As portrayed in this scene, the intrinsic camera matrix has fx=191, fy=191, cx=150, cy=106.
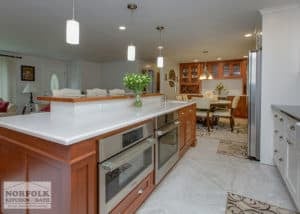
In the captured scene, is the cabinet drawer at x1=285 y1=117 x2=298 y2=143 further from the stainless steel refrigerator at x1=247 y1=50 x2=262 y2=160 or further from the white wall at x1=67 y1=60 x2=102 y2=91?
the white wall at x1=67 y1=60 x2=102 y2=91

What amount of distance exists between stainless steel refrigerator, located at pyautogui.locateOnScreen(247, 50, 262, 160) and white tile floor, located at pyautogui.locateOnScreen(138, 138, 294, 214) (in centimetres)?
23

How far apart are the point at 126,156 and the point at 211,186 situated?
1.27m

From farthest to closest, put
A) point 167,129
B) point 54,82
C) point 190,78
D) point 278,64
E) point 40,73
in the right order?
point 190,78
point 54,82
point 40,73
point 278,64
point 167,129

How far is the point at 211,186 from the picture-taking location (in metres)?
2.17

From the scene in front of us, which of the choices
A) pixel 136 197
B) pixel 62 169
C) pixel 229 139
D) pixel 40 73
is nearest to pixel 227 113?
pixel 229 139

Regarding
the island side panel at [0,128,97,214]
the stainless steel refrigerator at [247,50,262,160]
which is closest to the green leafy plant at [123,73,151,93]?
the island side panel at [0,128,97,214]

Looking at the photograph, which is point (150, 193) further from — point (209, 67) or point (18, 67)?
point (209, 67)

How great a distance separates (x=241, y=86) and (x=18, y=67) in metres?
8.38

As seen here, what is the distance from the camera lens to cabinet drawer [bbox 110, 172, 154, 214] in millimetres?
1441

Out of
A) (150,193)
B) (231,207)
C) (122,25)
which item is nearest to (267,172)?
(231,207)

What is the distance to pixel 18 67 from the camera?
6.46 m

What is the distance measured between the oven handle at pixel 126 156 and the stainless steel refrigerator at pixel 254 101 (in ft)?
6.38

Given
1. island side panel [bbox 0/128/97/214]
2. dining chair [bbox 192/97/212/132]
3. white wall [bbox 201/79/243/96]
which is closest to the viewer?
island side panel [bbox 0/128/97/214]

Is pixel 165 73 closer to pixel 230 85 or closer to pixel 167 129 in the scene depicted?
pixel 230 85
